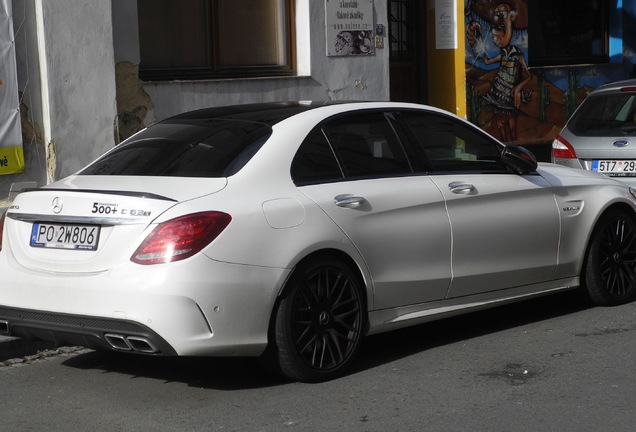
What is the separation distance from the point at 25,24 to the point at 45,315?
570 centimetres

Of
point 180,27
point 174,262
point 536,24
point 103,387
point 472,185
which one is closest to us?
point 174,262

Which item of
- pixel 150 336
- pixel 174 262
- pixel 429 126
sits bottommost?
pixel 150 336

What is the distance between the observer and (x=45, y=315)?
6223 millimetres

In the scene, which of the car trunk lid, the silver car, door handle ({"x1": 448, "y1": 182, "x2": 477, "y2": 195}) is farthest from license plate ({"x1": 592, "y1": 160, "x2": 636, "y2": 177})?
the car trunk lid

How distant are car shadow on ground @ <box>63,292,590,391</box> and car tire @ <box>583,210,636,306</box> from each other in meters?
0.24

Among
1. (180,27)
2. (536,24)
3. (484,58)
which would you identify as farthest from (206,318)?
(536,24)

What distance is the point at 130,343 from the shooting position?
5996 mm

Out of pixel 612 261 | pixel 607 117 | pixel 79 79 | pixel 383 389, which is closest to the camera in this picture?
pixel 383 389

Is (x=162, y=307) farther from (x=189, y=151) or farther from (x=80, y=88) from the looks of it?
(x=80, y=88)

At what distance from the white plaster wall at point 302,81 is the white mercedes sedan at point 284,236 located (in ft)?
16.7

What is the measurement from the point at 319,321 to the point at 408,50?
34.5ft

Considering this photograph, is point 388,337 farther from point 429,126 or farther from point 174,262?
point 174,262

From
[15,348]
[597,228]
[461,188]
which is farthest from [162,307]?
[597,228]

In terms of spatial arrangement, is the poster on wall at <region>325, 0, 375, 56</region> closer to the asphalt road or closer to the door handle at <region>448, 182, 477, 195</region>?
the asphalt road
